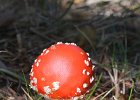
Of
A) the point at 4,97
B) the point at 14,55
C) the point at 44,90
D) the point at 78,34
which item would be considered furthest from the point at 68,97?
the point at 78,34

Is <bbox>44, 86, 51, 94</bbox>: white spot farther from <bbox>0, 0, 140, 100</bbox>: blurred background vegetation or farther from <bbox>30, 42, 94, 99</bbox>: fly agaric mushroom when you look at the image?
<bbox>0, 0, 140, 100</bbox>: blurred background vegetation

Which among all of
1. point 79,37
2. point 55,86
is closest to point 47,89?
point 55,86

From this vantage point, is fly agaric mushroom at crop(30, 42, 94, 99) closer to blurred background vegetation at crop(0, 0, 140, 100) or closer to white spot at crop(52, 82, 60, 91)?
white spot at crop(52, 82, 60, 91)

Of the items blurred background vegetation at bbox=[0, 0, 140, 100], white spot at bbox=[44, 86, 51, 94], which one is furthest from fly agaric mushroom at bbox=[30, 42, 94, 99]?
blurred background vegetation at bbox=[0, 0, 140, 100]

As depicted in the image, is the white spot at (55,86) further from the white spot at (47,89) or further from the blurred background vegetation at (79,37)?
the blurred background vegetation at (79,37)

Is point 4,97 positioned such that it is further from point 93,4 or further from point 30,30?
point 93,4

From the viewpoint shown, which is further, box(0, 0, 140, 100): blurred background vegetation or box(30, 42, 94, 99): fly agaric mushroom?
box(0, 0, 140, 100): blurred background vegetation

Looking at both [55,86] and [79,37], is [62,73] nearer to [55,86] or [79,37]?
[55,86]
